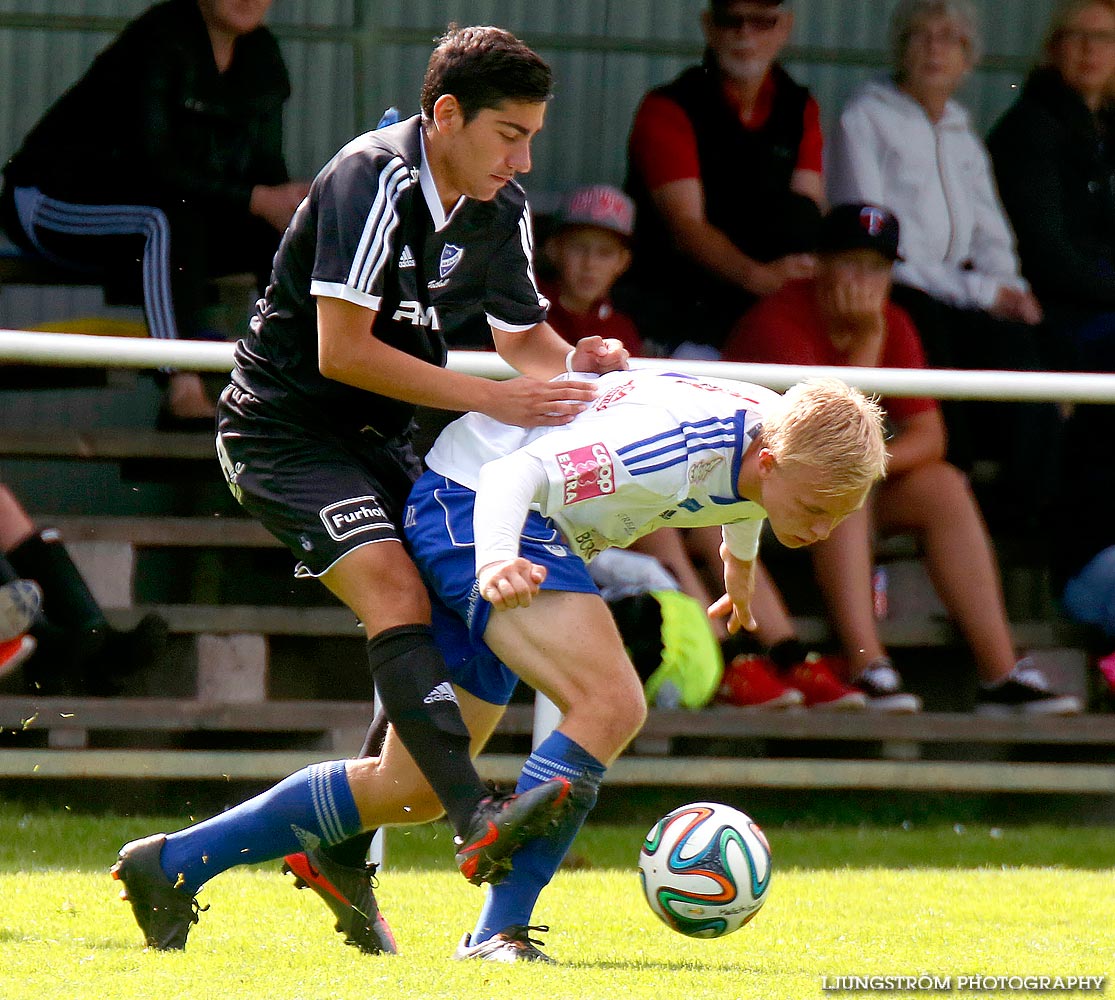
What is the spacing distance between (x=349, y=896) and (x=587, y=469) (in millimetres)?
1106

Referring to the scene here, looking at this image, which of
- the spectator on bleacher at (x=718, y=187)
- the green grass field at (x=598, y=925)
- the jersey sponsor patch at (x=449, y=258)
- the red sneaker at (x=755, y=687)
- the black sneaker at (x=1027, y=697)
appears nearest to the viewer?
the green grass field at (x=598, y=925)

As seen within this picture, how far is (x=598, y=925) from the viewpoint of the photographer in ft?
13.0

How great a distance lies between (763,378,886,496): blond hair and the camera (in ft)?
10.3

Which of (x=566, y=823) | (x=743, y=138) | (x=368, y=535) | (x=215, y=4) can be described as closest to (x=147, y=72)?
(x=215, y=4)

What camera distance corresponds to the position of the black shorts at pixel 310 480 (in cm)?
333

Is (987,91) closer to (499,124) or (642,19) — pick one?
(642,19)

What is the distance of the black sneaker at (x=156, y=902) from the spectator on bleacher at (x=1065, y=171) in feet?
15.5

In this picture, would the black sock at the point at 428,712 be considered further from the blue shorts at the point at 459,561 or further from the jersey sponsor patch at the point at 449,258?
the jersey sponsor patch at the point at 449,258

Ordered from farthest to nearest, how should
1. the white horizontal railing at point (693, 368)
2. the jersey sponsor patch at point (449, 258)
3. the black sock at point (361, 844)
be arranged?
1. the white horizontal railing at point (693, 368)
2. the black sock at point (361, 844)
3. the jersey sponsor patch at point (449, 258)

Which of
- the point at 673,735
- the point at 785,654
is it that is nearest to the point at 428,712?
the point at 673,735

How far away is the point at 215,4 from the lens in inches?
246

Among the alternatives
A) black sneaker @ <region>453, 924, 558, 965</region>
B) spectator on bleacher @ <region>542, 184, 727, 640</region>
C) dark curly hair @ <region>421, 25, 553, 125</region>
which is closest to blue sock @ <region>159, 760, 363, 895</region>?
black sneaker @ <region>453, 924, 558, 965</region>

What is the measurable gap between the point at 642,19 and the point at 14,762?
4.98 m

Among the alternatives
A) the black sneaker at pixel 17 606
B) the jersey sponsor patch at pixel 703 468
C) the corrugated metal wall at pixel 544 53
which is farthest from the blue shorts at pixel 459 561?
the corrugated metal wall at pixel 544 53
